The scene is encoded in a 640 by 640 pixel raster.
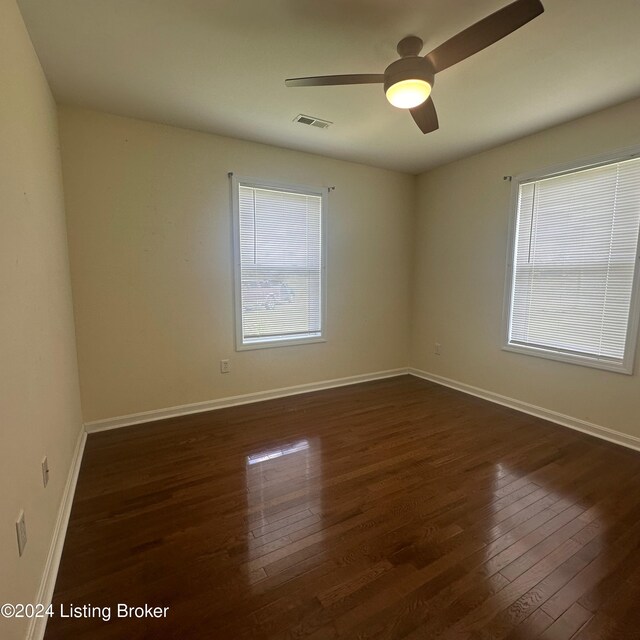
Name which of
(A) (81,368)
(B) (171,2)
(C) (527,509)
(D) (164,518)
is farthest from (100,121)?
(C) (527,509)

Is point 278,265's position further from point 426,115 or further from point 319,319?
point 426,115

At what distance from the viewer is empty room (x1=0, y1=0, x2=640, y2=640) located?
139 cm

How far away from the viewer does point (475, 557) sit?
5.20ft

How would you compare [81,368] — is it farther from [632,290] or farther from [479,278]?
[632,290]

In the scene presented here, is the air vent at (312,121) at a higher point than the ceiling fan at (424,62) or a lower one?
higher

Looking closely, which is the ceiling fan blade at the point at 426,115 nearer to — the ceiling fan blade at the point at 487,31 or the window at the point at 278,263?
the ceiling fan blade at the point at 487,31

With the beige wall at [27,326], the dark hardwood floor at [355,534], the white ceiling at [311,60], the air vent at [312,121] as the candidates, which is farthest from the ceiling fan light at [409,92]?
the dark hardwood floor at [355,534]

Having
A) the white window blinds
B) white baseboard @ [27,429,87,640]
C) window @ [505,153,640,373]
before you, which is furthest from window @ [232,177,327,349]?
window @ [505,153,640,373]

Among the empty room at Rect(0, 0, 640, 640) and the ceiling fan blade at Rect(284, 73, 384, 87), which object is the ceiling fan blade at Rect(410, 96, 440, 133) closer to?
the empty room at Rect(0, 0, 640, 640)

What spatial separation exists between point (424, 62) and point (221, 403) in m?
3.22

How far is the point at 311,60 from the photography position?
208 centimetres

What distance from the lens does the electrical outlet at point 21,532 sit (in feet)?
3.80

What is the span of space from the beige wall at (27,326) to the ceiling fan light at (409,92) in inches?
70.9

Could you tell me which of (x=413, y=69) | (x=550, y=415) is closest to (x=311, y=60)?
(x=413, y=69)
